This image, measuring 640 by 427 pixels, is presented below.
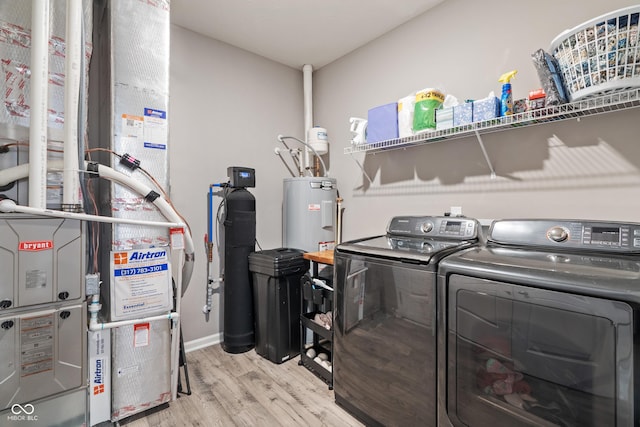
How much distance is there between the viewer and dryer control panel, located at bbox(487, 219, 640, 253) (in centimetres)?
124

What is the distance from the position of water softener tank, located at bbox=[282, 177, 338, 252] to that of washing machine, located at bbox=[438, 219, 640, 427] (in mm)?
1472

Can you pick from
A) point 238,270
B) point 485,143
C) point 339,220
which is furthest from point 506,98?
point 238,270

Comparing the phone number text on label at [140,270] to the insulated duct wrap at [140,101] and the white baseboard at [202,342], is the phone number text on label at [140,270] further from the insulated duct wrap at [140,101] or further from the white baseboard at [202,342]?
the white baseboard at [202,342]

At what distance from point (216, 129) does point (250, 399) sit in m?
2.20

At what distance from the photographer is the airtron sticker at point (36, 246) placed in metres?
1.41

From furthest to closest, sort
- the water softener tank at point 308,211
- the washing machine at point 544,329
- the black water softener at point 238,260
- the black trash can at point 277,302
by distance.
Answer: the water softener tank at point 308,211 < the black water softener at point 238,260 < the black trash can at point 277,302 < the washing machine at point 544,329

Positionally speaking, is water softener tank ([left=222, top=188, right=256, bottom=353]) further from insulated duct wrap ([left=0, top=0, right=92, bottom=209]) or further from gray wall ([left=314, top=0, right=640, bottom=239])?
insulated duct wrap ([left=0, top=0, right=92, bottom=209])

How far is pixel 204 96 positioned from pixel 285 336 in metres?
2.19

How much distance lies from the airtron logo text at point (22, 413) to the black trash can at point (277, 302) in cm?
136

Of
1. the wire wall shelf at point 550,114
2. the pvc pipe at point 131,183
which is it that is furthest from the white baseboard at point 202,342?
the wire wall shelf at point 550,114

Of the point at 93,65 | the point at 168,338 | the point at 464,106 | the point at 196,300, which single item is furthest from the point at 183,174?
the point at 464,106

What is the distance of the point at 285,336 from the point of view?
7.84 ft

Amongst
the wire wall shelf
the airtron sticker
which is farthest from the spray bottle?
the airtron sticker

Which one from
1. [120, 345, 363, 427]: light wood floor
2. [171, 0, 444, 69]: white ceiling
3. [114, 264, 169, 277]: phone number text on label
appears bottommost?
[120, 345, 363, 427]: light wood floor
